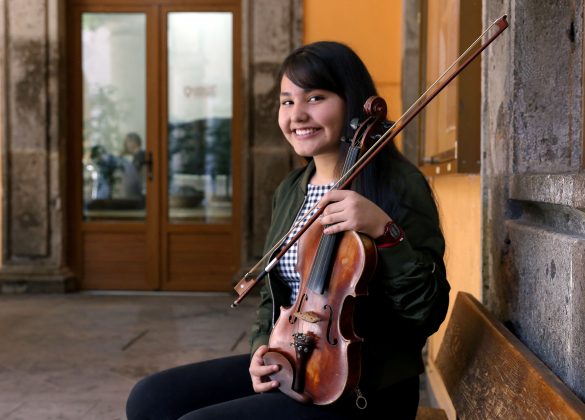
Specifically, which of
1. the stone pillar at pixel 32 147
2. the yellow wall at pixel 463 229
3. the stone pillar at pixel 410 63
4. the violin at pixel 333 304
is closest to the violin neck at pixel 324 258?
the violin at pixel 333 304

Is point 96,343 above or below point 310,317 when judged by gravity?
below

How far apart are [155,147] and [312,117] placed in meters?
6.14

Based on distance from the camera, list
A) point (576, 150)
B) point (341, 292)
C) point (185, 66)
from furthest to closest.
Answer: point (185, 66)
point (576, 150)
point (341, 292)

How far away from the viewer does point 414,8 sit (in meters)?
6.39

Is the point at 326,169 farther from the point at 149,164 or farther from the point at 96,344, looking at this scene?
the point at 149,164

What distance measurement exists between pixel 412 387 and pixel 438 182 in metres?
3.03

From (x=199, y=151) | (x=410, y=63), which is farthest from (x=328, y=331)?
(x=199, y=151)

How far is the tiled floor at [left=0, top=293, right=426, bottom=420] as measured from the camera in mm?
4328

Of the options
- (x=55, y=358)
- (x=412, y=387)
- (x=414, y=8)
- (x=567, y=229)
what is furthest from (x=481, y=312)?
(x=414, y=8)

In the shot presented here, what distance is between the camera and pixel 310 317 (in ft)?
6.04

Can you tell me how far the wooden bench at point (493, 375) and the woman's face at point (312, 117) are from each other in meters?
0.56

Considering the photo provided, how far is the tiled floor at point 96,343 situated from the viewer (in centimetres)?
433

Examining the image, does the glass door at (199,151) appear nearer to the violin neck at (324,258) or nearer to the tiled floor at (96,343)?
the tiled floor at (96,343)

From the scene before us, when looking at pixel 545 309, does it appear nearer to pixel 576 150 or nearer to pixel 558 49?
pixel 576 150
